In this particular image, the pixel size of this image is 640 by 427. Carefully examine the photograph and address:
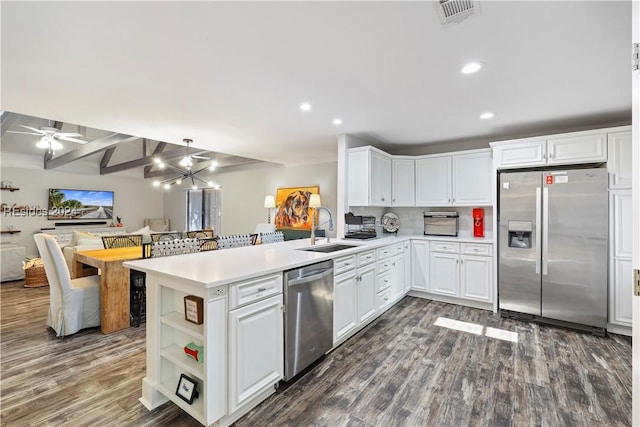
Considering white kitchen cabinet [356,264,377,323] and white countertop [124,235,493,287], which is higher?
white countertop [124,235,493,287]

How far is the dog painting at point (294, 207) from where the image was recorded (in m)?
6.09

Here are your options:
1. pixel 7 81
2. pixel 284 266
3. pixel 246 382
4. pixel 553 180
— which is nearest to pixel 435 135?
pixel 553 180

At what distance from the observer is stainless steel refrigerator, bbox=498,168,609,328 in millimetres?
2975

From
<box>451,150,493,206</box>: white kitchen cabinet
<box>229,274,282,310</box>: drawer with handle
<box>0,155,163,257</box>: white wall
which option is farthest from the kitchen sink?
<box>0,155,163,257</box>: white wall

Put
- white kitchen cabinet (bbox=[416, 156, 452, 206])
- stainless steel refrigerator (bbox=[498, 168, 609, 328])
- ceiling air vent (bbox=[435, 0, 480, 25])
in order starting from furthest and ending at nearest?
white kitchen cabinet (bbox=[416, 156, 452, 206])
stainless steel refrigerator (bbox=[498, 168, 609, 328])
ceiling air vent (bbox=[435, 0, 480, 25])

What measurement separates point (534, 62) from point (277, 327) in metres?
2.66

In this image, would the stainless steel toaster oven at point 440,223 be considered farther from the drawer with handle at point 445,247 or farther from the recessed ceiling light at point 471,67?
the recessed ceiling light at point 471,67

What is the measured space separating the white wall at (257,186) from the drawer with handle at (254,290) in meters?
3.53

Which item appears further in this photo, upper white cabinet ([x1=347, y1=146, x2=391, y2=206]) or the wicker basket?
the wicker basket

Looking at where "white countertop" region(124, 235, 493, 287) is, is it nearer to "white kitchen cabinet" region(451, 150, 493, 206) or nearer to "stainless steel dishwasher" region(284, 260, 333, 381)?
"stainless steel dishwasher" region(284, 260, 333, 381)

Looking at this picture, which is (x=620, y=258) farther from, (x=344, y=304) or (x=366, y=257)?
(x=344, y=304)

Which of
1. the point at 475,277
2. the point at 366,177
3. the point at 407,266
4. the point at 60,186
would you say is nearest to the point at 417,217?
the point at 407,266

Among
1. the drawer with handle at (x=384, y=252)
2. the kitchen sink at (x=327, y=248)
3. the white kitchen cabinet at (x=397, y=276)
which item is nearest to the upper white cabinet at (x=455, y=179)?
the white kitchen cabinet at (x=397, y=276)

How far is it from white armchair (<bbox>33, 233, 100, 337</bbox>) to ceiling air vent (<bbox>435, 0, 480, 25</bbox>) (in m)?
3.83
